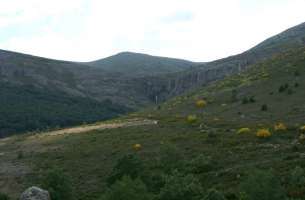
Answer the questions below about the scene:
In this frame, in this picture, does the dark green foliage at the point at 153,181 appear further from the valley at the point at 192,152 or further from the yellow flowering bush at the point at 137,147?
the yellow flowering bush at the point at 137,147

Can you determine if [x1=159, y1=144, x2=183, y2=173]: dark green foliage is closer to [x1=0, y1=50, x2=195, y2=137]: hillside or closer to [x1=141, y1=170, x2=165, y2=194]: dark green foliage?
[x1=141, y1=170, x2=165, y2=194]: dark green foliage

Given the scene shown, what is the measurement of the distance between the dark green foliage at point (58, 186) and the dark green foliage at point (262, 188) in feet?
41.5

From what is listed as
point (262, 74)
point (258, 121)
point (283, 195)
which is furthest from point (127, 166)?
point (262, 74)

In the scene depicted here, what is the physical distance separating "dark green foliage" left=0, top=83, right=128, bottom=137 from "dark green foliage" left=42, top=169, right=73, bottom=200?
294ft

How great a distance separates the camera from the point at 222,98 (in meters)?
71.0

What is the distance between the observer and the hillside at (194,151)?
112ft

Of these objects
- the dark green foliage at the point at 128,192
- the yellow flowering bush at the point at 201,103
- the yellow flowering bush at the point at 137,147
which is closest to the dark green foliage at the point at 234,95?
the yellow flowering bush at the point at 201,103

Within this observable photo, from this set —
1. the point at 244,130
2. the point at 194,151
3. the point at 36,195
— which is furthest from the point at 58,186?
the point at 244,130

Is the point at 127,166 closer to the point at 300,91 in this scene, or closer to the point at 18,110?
the point at 300,91

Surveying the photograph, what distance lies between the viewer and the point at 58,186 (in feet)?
122

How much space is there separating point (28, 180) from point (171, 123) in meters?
17.0

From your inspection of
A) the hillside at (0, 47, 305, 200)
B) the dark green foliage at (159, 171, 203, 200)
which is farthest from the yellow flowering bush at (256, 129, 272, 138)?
the dark green foliage at (159, 171, 203, 200)

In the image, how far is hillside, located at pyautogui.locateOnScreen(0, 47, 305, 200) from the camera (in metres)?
34.0

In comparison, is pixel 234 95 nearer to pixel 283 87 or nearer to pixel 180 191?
pixel 283 87
